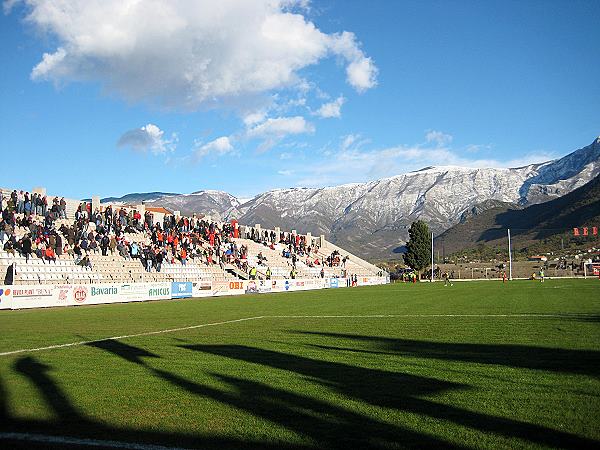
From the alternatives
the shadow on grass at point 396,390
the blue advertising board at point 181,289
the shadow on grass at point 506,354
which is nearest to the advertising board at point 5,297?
the blue advertising board at point 181,289

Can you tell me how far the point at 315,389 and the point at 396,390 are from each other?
1.11 m

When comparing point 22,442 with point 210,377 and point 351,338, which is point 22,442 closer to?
point 210,377

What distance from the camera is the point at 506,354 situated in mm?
10469

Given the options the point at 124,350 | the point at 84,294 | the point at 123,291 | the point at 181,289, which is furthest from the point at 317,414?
the point at 181,289

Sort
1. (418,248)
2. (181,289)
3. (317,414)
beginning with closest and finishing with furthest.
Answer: (317,414) → (181,289) → (418,248)

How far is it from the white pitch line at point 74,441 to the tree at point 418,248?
90.1 meters

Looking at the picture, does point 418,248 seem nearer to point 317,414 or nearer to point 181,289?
point 181,289

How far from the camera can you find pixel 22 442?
5934 millimetres

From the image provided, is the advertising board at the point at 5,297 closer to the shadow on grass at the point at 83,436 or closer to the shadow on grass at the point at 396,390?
the shadow on grass at the point at 396,390

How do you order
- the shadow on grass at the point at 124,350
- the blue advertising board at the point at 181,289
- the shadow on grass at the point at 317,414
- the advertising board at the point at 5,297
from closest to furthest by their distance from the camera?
the shadow on grass at the point at 317,414, the shadow on grass at the point at 124,350, the advertising board at the point at 5,297, the blue advertising board at the point at 181,289

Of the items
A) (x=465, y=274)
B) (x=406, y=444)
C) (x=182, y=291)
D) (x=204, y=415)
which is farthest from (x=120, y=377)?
(x=465, y=274)

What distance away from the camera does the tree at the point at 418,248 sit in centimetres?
9419

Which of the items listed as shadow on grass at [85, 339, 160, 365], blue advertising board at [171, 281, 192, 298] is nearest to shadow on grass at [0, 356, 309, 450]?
shadow on grass at [85, 339, 160, 365]

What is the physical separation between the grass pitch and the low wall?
15178mm
